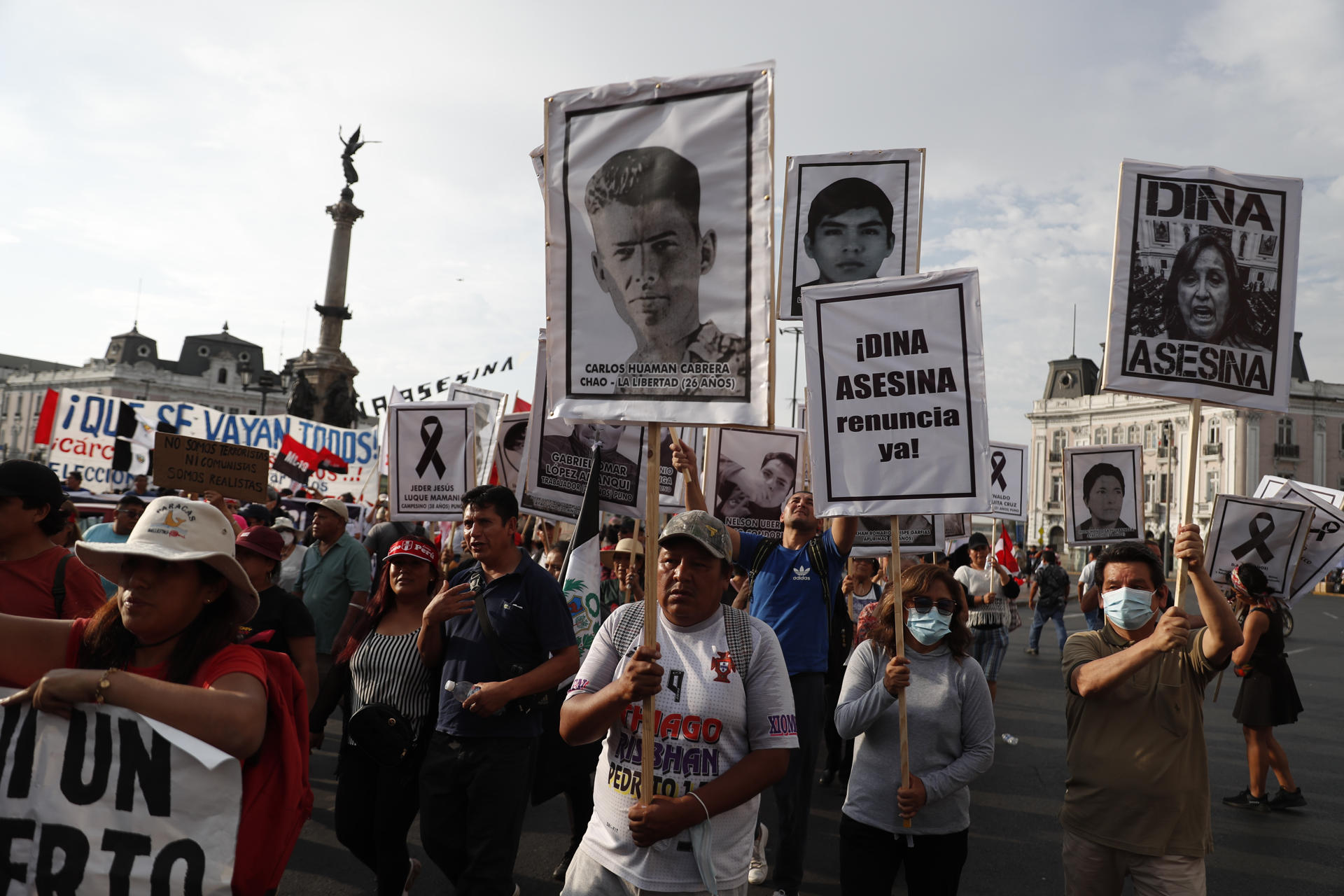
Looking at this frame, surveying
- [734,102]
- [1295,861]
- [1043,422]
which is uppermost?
[1043,422]

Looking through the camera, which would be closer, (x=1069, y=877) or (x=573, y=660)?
(x=1069, y=877)

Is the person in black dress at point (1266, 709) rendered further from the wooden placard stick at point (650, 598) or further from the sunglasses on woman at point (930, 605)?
the wooden placard stick at point (650, 598)

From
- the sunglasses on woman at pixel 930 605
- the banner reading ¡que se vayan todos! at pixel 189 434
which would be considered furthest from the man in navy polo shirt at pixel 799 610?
the banner reading ¡que se vayan todos! at pixel 189 434

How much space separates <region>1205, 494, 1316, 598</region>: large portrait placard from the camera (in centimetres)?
656

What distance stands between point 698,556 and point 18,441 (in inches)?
4333

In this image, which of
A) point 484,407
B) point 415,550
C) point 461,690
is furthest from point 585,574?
point 484,407

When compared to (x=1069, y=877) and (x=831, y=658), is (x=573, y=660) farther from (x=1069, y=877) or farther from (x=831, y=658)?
(x=831, y=658)

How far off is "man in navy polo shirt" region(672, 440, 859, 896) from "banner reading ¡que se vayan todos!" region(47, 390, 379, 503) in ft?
39.5

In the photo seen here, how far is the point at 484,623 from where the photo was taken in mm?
4184

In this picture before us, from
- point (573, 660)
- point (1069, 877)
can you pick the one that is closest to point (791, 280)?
point (573, 660)

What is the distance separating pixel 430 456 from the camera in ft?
28.6

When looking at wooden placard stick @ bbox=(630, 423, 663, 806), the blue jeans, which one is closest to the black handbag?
wooden placard stick @ bbox=(630, 423, 663, 806)

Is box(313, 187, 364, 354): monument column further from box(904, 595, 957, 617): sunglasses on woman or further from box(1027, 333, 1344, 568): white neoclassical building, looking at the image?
box(1027, 333, 1344, 568): white neoclassical building

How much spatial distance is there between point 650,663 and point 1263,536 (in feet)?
18.0
